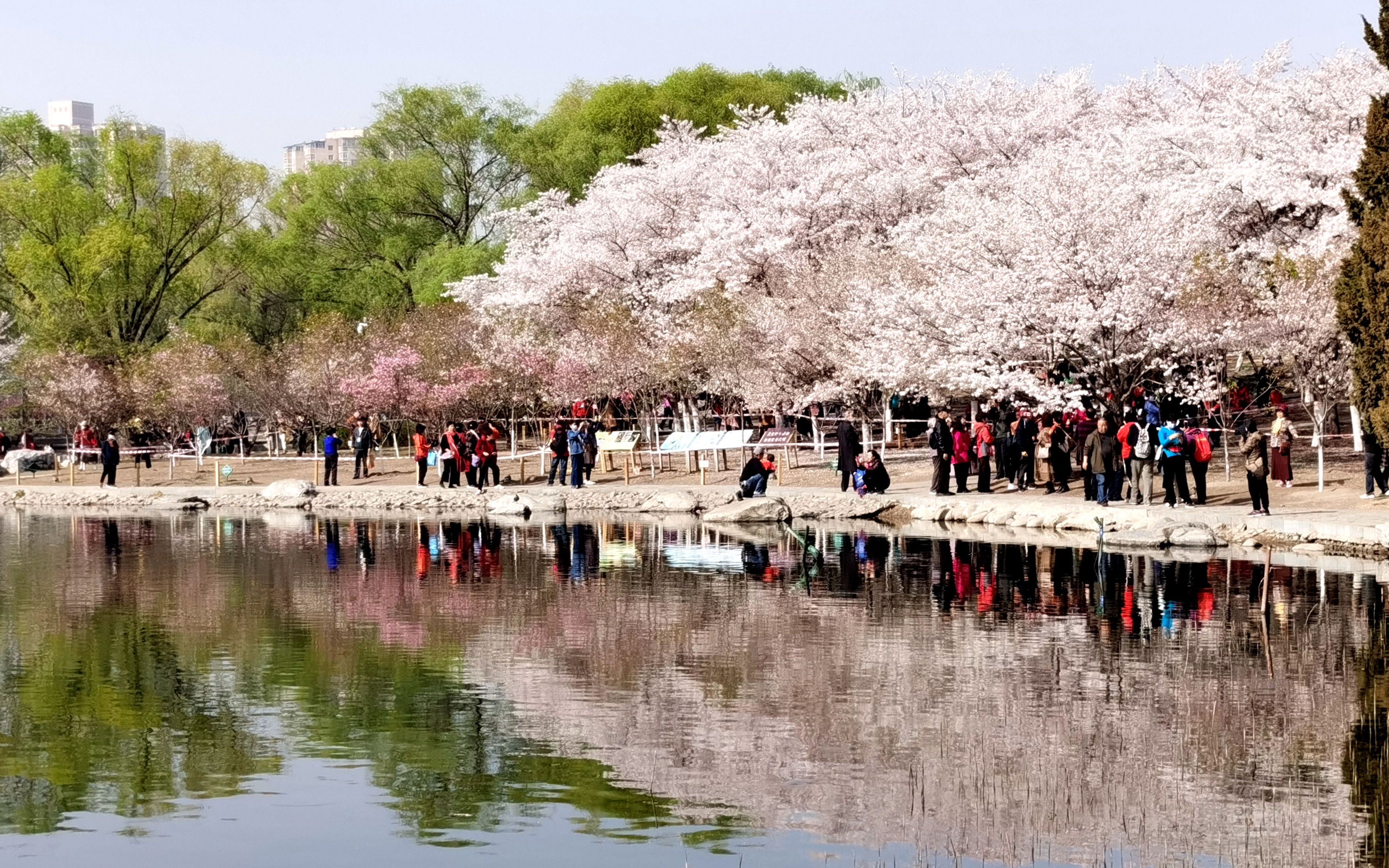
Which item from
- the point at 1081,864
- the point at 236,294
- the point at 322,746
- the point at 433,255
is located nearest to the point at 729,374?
the point at 433,255

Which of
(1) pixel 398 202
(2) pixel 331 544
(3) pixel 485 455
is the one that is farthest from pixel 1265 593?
(1) pixel 398 202

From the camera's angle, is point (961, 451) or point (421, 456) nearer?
point (961, 451)

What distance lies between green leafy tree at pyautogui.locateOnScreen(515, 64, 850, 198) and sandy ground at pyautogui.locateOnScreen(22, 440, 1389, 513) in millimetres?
12725

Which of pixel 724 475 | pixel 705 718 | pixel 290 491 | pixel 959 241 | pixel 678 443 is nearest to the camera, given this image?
pixel 705 718

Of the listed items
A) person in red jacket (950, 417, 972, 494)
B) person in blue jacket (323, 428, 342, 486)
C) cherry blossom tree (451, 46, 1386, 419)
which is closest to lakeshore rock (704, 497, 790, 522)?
person in red jacket (950, 417, 972, 494)

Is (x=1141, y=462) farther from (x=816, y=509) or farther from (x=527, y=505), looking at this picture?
(x=527, y=505)

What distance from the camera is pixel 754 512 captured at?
31.8 m

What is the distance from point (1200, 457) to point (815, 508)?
7.61 meters

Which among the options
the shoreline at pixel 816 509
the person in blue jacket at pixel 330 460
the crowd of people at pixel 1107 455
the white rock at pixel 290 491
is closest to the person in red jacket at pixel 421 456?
the shoreline at pixel 816 509

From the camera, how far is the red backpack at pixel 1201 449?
92.0ft

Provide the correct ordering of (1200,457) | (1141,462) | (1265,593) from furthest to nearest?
1. (1141,462)
2. (1200,457)
3. (1265,593)

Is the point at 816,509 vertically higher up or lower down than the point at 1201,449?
lower down

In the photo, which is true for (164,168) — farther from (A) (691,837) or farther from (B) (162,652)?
(A) (691,837)

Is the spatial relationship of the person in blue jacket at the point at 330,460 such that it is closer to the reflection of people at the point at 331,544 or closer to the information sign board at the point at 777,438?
the reflection of people at the point at 331,544
